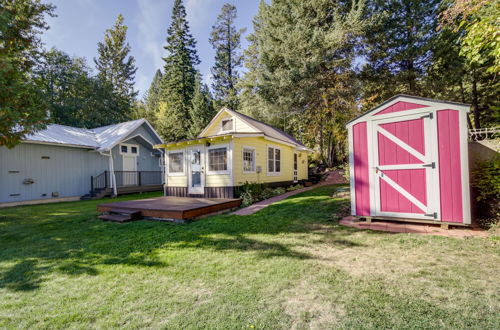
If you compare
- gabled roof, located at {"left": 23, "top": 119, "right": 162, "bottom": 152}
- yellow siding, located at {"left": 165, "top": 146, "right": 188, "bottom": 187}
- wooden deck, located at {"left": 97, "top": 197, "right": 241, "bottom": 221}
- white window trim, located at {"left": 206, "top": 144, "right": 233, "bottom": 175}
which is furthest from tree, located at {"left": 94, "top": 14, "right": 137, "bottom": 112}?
wooden deck, located at {"left": 97, "top": 197, "right": 241, "bottom": 221}

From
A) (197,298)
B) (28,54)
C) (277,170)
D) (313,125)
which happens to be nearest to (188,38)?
(28,54)

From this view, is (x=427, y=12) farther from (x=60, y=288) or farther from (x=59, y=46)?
(x=59, y=46)

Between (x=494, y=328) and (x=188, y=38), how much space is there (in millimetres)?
29230

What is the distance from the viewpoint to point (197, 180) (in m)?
9.71

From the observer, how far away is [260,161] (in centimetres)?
1009

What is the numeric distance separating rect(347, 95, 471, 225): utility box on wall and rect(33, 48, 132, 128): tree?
22500 millimetres

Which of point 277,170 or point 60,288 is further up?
point 277,170

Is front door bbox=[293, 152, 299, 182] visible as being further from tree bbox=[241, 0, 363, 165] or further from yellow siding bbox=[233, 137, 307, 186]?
tree bbox=[241, 0, 363, 165]

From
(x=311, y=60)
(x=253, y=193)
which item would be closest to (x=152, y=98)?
(x=311, y=60)

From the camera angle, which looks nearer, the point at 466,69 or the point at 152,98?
the point at 466,69

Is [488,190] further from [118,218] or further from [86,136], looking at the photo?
[86,136]

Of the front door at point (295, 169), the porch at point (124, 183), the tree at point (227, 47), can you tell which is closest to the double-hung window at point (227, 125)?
the front door at point (295, 169)

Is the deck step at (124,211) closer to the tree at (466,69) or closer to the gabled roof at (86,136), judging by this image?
the gabled roof at (86,136)

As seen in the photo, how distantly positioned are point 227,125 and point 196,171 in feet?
13.5
